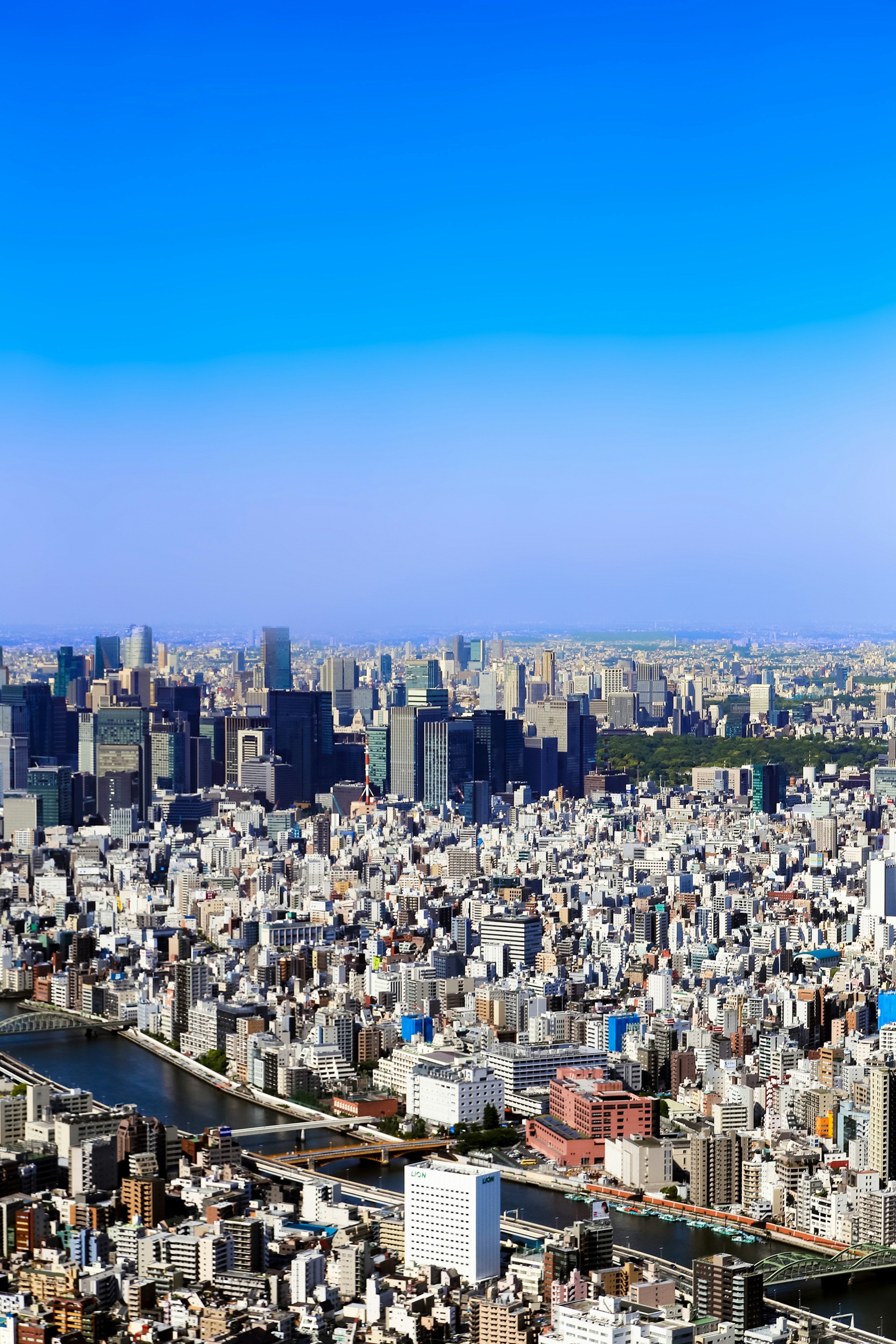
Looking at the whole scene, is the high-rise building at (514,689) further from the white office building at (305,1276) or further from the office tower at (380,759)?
the white office building at (305,1276)

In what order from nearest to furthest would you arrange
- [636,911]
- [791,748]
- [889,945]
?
1. [889,945]
2. [636,911]
3. [791,748]

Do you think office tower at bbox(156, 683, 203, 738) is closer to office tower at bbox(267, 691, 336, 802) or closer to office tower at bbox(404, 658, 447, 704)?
office tower at bbox(267, 691, 336, 802)

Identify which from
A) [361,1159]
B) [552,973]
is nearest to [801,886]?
[552,973]

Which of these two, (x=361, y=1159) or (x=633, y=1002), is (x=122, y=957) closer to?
(x=633, y=1002)

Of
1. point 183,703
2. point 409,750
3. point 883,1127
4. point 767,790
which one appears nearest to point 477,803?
point 409,750

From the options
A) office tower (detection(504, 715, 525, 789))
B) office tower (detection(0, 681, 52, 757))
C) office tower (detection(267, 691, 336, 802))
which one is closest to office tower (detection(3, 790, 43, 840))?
office tower (detection(0, 681, 52, 757))

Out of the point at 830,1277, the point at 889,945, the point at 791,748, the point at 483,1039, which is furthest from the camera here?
the point at 791,748

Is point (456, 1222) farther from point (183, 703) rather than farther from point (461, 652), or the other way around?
point (461, 652)
